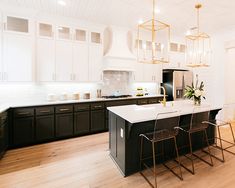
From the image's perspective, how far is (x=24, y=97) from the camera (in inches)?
150

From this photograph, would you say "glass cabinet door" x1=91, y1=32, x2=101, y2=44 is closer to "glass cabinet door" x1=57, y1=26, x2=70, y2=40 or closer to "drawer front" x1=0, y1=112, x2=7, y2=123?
"glass cabinet door" x1=57, y1=26, x2=70, y2=40

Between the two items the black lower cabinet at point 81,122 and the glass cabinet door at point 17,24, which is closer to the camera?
the glass cabinet door at point 17,24

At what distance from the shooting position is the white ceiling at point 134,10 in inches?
127

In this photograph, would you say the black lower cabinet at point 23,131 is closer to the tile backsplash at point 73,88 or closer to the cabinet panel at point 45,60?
the tile backsplash at point 73,88

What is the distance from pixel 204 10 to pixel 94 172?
4.29m

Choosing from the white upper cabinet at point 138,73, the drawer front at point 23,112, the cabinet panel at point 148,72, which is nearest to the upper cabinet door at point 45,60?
the drawer front at point 23,112

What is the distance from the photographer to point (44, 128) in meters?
3.51

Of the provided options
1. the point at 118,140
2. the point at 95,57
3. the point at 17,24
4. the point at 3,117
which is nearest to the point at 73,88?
the point at 95,57

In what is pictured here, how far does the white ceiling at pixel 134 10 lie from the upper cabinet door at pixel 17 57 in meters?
0.76

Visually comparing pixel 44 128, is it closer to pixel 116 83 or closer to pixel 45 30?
pixel 45 30

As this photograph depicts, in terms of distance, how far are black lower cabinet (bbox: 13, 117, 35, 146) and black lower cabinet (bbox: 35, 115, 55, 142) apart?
0.33ft

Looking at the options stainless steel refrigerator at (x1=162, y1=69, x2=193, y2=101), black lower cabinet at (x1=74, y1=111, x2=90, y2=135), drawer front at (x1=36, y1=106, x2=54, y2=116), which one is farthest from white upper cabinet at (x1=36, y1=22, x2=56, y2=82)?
stainless steel refrigerator at (x1=162, y1=69, x2=193, y2=101)

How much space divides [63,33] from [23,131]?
8.62 ft

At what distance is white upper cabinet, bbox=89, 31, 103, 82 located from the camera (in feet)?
14.2
